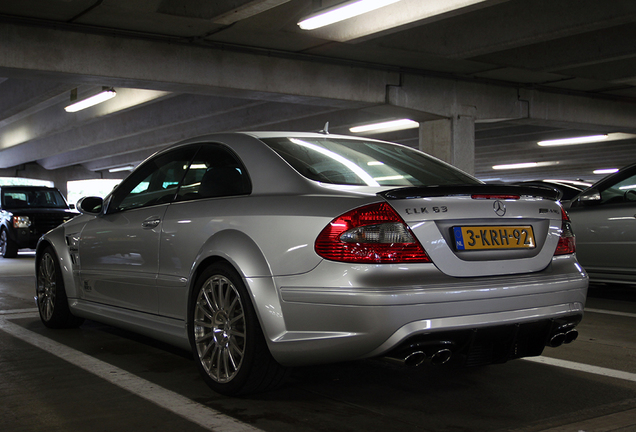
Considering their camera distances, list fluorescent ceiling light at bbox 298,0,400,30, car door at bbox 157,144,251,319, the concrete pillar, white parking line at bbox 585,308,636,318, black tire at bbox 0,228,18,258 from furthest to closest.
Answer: black tire at bbox 0,228,18,258 → the concrete pillar → fluorescent ceiling light at bbox 298,0,400,30 → white parking line at bbox 585,308,636,318 → car door at bbox 157,144,251,319

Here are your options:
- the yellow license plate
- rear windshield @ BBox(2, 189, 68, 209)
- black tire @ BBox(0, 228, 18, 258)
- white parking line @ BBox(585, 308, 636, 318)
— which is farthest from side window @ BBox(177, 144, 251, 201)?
rear windshield @ BBox(2, 189, 68, 209)

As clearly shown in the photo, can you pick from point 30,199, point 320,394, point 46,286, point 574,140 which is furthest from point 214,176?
point 574,140

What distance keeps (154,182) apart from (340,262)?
2011 millimetres

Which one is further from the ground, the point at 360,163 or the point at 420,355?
the point at 360,163

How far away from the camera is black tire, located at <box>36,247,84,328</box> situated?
17.7ft

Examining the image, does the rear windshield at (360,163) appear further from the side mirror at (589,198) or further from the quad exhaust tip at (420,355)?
the side mirror at (589,198)

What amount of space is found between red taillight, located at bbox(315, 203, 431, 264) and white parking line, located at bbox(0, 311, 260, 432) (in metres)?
0.86

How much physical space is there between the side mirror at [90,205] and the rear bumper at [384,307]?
2.46m

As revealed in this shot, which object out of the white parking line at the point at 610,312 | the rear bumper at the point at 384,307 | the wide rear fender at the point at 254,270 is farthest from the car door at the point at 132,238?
the white parking line at the point at 610,312

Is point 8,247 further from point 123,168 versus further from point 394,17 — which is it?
point 123,168

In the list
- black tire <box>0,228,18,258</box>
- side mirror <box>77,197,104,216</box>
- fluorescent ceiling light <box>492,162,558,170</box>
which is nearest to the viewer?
side mirror <box>77,197,104,216</box>

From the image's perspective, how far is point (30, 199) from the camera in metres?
16.8

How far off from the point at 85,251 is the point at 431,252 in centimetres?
293

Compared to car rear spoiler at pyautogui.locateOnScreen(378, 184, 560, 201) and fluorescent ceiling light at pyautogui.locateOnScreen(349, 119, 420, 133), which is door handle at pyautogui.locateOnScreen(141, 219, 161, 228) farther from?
fluorescent ceiling light at pyautogui.locateOnScreen(349, 119, 420, 133)
